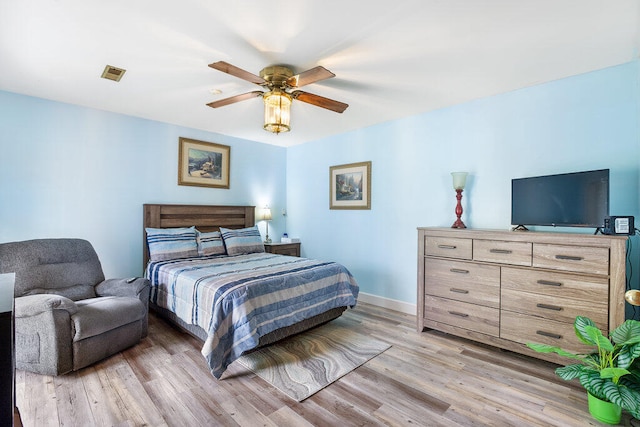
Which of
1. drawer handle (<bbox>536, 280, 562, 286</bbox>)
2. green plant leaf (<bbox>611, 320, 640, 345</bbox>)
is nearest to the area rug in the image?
drawer handle (<bbox>536, 280, 562, 286</bbox>)

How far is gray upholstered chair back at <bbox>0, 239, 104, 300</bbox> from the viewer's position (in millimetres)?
2693

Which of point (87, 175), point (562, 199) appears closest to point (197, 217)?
point (87, 175)

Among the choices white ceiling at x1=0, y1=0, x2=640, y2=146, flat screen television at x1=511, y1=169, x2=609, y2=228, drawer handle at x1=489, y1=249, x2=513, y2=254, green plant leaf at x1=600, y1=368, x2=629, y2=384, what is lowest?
green plant leaf at x1=600, y1=368, x2=629, y2=384

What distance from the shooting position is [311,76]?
2.26 metres

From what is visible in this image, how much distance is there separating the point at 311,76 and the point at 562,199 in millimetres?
2332

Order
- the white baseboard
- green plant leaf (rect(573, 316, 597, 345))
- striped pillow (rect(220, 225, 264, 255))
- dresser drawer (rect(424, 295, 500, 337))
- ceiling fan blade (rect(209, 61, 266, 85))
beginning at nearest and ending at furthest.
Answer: green plant leaf (rect(573, 316, 597, 345)), ceiling fan blade (rect(209, 61, 266, 85)), dresser drawer (rect(424, 295, 500, 337)), the white baseboard, striped pillow (rect(220, 225, 264, 255))

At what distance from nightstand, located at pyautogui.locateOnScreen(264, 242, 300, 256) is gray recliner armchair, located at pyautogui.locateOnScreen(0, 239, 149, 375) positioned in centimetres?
205

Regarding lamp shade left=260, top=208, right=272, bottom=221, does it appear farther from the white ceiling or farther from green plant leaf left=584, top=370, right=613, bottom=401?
green plant leaf left=584, top=370, right=613, bottom=401

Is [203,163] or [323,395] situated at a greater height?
[203,163]

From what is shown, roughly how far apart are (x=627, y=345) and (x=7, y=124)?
5.49 meters

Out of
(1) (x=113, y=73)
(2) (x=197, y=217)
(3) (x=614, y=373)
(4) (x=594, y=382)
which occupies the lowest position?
(4) (x=594, y=382)

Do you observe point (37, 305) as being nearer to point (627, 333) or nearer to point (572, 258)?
point (627, 333)

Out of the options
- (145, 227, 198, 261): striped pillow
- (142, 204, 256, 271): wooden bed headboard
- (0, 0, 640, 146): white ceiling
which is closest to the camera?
(0, 0, 640, 146): white ceiling

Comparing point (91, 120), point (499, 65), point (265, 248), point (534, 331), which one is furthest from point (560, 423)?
point (91, 120)
